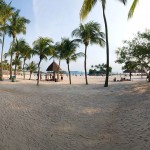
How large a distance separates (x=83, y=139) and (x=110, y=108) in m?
4.12

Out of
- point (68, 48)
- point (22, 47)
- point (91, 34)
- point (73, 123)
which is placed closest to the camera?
point (73, 123)

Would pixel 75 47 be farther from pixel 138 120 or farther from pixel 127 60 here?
pixel 138 120

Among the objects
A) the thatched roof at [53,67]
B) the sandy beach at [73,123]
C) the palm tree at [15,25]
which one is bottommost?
the sandy beach at [73,123]

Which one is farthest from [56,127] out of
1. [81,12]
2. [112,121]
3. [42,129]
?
[81,12]

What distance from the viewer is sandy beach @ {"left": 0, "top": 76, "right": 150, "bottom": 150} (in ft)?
30.2

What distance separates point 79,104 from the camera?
14.1 metres

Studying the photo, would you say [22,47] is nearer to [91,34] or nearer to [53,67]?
[53,67]

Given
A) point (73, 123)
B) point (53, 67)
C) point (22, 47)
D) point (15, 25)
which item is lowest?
point (73, 123)

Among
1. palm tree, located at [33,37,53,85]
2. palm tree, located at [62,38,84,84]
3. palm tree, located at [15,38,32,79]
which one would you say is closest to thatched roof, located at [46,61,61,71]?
palm tree, located at [15,38,32,79]

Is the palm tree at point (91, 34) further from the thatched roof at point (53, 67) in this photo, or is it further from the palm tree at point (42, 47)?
the thatched roof at point (53, 67)

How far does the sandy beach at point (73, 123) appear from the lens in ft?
30.2

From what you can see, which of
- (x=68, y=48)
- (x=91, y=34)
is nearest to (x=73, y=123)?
(x=91, y=34)

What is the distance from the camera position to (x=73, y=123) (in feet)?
36.7

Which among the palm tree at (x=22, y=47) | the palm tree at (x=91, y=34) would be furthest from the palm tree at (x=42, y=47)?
the palm tree at (x=22, y=47)
